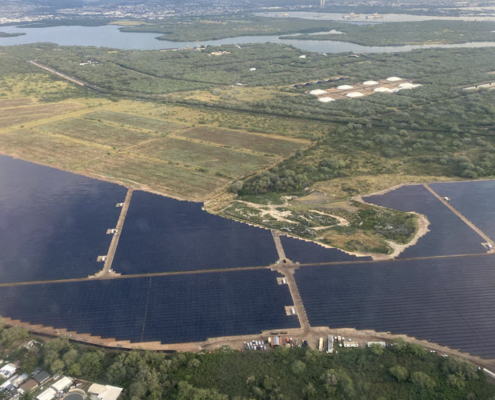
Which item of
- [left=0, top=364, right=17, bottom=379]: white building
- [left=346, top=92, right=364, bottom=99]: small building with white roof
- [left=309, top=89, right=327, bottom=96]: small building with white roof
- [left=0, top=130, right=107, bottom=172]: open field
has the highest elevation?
[left=309, top=89, right=327, bottom=96]: small building with white roof

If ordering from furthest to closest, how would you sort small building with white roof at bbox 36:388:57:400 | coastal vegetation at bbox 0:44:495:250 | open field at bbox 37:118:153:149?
open field at bbox 37:118:153:149 < coastal vegetation at bbox 0:44:495:250 < small building with white roof at bbox 36:388:57:400

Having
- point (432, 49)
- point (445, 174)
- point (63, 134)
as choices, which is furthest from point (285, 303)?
point (432, 49)

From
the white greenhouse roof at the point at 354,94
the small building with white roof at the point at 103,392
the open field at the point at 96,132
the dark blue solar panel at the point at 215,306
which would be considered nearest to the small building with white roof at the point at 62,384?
the small building with white roof at the point at 103,392

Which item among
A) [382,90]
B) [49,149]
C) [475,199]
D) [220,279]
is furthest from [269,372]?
→ [382,90]

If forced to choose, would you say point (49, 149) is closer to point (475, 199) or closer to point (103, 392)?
point (103, 392)

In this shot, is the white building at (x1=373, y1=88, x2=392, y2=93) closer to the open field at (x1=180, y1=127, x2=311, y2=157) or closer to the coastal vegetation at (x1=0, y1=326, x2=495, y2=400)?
the open field at (x1=180, y1=127, x2=311, y2=157)

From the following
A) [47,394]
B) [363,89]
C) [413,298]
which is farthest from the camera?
[363,89]

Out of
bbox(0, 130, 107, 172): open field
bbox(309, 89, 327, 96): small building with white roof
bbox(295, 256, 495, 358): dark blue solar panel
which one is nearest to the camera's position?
bbox(295, 256, 495, 358): dark blue solar panel

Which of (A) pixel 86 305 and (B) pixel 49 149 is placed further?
(B) pixel 49 149

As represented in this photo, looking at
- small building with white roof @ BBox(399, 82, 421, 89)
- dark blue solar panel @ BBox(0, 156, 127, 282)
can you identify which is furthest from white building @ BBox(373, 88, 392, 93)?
dark blue solar panel @ BBox(0, 156, 127, 282)
